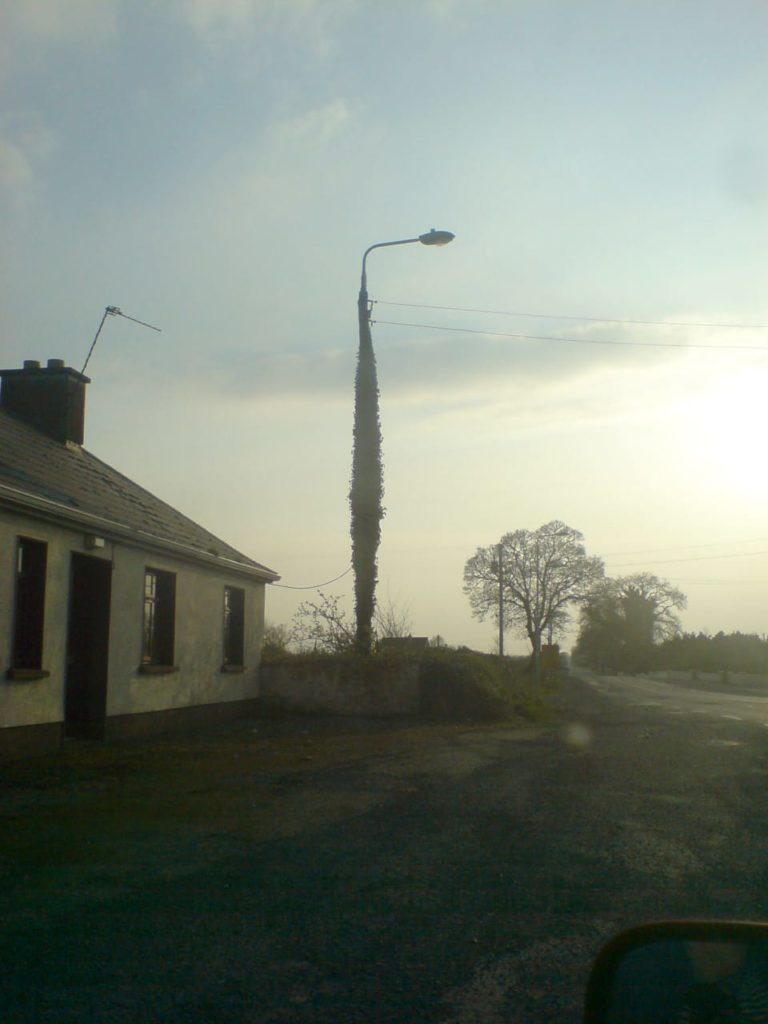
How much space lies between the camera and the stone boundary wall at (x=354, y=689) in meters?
21.1

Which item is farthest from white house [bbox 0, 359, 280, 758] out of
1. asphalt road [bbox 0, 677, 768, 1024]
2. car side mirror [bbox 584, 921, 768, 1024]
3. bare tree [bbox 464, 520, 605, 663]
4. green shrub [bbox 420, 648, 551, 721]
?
bare tree [bbox 464, 520, 605, 663]

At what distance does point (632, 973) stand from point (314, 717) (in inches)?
750

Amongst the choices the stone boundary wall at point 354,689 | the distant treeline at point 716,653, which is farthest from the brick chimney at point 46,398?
the distant treeline at point 716,653

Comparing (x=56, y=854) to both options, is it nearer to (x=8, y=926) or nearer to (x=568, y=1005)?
(x=8, y=926)

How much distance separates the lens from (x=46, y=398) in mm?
18578

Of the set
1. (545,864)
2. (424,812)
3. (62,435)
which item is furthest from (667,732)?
(62,435)

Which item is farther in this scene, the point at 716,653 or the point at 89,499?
the point at 716,653

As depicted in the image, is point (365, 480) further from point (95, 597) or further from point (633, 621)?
point (633, 621)

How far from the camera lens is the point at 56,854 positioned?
22.3 feet

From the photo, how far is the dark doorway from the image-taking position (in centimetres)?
1482

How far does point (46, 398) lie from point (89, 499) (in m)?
4.09

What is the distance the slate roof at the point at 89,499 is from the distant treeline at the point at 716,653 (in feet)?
230

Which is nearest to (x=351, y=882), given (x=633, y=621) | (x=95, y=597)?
(x=95, y=597)

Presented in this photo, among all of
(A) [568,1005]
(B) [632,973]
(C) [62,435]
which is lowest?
(A) [568,1005]
